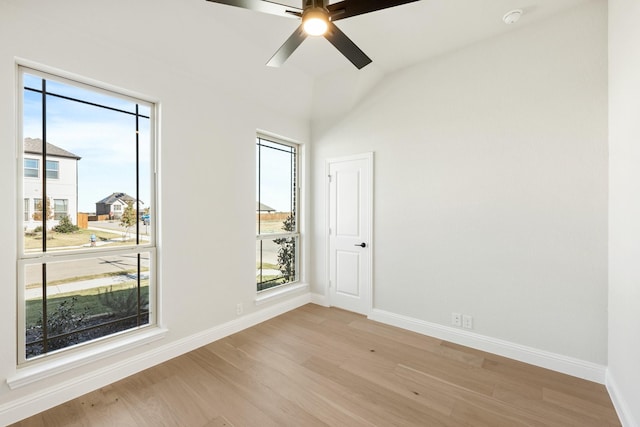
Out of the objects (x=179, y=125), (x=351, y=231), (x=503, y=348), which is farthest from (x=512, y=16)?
(x=179, y=125)

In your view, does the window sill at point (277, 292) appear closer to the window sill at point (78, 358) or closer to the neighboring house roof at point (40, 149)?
the window sill at point (78, 358)

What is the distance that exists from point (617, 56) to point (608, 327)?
2.04 metres

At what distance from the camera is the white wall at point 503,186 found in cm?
232

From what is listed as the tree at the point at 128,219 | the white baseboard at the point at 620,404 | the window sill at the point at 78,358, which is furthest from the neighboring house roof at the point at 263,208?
the white baseboard at the point at 620,404

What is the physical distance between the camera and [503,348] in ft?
8.83

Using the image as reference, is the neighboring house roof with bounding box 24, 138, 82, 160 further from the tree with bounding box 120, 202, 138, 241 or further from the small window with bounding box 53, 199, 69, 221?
the tree with bounding box 120, 202, 138, 241

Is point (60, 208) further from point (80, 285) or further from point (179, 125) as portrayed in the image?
point (179, 125)

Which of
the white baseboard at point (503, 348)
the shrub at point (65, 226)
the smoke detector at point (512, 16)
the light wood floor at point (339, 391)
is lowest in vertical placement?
the light wood floor at point (339, 391)

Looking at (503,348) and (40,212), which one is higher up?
(40,212)

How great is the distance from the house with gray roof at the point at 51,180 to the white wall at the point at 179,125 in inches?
4.0

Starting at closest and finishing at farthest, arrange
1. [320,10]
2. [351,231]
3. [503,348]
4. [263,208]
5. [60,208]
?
[320,10] → [60,208] → [503,348] → [263,208] → [351,231]

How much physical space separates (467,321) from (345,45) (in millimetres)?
2816

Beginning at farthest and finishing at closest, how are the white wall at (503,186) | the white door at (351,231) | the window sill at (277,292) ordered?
the white door at (351,231) → the window sill at (277,292) → the white wall at (503,186)

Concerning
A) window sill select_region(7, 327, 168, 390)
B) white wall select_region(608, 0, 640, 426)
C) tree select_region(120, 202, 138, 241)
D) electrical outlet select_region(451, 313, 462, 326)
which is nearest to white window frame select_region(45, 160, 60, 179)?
tree select_region(120, 202, 138, 241)
